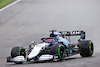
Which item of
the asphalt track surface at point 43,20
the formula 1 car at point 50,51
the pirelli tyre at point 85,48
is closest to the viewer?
the formula 1 car at point 50,51

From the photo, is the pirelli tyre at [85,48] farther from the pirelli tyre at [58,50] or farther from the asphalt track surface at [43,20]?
the asphalt track surface at [43,20]

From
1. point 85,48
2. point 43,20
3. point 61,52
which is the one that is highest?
point 43,20

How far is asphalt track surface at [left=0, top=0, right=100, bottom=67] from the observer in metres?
25.5

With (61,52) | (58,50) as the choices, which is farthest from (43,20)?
(58,50)

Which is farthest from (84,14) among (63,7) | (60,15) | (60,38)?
(60,38)

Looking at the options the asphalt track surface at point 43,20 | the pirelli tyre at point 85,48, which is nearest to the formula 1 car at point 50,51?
the pirelli tyre at point 85,48

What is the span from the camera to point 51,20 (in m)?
33.3

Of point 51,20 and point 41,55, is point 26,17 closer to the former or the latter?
point 51,20

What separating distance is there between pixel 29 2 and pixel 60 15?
9904mm

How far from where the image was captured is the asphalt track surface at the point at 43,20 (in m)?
25.5

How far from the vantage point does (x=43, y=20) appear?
33.3 meters

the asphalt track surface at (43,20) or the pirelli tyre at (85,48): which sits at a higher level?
the asphalt track surface at (43,20)

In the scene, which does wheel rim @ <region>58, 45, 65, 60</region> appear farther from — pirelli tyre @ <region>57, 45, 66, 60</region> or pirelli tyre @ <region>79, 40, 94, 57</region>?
pirelli tyre @ <region>79, 40, 94, 57</region>

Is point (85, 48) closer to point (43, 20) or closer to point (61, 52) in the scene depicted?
point (61, 52)
